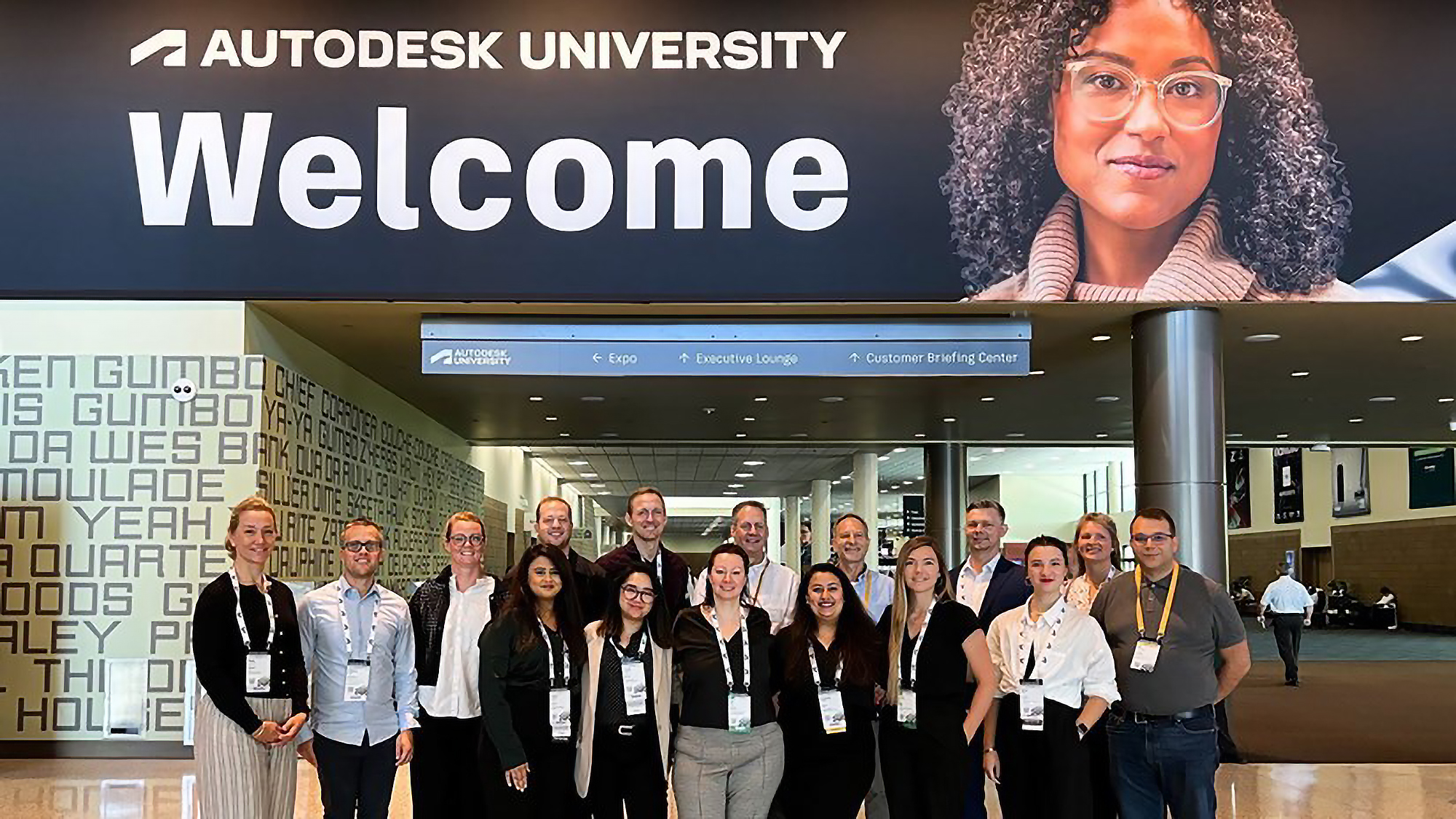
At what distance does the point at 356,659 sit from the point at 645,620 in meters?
0.98

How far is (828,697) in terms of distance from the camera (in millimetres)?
4266

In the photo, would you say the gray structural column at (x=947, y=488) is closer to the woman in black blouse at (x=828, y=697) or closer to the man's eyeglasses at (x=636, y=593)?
the woman in black blouse at (x=828, y=697)

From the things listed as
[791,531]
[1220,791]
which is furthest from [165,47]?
[791,531]

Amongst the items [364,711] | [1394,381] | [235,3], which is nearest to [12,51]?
[235,3]

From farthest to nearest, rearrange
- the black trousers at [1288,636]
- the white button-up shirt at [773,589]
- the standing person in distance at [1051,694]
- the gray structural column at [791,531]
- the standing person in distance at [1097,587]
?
1. the gray structural column at [791,531]
2. the black trousers at [1288,636]
3. the white button-up shirt at [773,589]
4. the standing person in distance at [1097,587]
5. the standing person in distance at [1051,694]

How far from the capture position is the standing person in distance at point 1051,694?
172 inches

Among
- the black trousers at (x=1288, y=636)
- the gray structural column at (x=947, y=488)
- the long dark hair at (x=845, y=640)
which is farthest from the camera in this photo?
the gray structural column at (x=947, y=488)

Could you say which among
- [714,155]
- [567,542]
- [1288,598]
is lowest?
[1288,598]

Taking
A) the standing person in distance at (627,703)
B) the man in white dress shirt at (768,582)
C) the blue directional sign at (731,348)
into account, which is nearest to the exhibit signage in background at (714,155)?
the blue directional sign at (731,348)

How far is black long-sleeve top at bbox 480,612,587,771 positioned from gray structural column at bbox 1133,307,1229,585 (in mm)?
4900

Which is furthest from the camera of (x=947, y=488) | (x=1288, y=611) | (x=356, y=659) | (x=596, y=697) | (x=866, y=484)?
(x=866, y=484)

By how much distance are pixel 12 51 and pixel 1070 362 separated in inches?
312

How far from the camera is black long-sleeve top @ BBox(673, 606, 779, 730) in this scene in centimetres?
417

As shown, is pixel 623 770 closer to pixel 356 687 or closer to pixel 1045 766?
pixel 356 687
